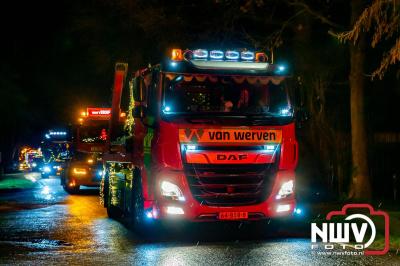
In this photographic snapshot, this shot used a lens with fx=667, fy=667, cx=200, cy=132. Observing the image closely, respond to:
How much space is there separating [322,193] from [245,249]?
32.0ft

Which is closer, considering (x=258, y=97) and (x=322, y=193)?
(x=258, y=97)

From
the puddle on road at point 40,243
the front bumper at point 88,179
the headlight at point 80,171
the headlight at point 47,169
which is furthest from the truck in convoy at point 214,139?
the headlight at point 47,169

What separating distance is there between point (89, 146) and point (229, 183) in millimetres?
13786

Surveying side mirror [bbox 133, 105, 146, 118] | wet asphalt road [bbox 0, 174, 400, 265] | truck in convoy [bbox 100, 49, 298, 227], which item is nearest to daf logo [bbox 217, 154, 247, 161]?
truck in convoy [bbox 100, 49, 298, 227]

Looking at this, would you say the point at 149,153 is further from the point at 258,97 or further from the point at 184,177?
the point at 258,97

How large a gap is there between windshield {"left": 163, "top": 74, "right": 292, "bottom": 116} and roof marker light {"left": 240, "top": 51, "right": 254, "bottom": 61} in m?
0.45

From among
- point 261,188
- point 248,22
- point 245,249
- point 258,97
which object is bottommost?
point 245,249

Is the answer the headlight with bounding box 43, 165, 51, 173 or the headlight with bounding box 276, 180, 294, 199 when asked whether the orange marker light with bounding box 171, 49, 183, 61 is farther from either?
the headlight with bounding box 43, 165, 51, 173

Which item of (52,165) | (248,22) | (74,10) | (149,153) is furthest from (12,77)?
(149,153)

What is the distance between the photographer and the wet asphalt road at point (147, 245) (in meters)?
10.0

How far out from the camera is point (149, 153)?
12.0 metres

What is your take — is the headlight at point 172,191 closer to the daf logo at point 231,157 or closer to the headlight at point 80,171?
the daf logo at point 231,157

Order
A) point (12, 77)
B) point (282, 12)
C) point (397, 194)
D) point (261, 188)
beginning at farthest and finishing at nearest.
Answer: point (12, 77) < point (282, 12) < point (397, 194) < point (261, 188)

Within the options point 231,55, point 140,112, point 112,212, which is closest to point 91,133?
point 112,212
